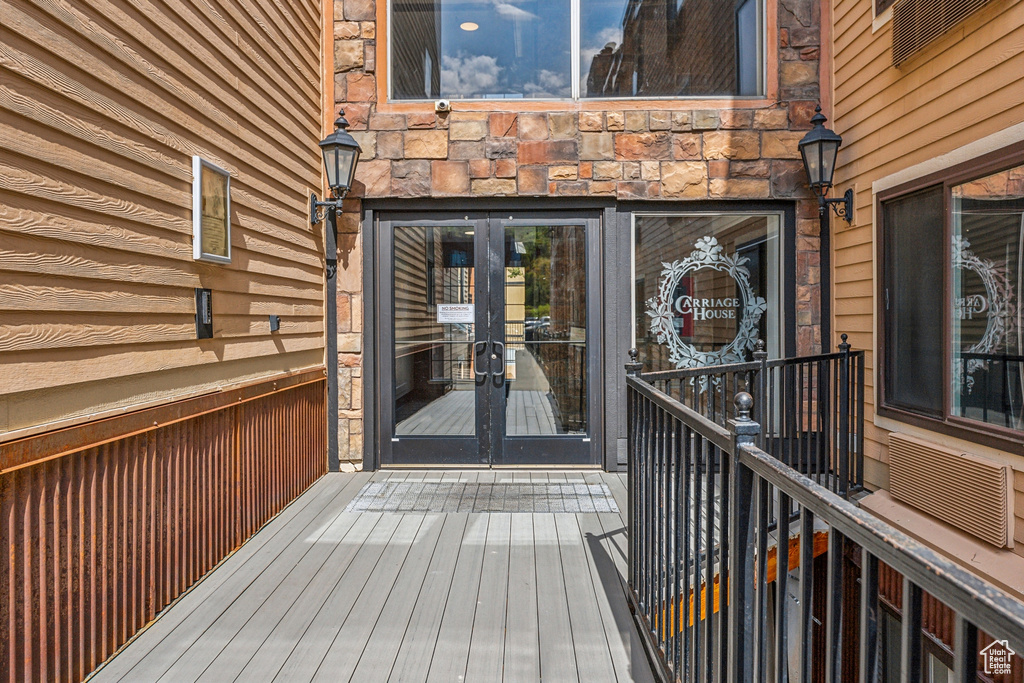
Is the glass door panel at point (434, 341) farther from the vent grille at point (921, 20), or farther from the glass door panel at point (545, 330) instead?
the vent grille at point (921, 20)

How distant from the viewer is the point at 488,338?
14.7 feet

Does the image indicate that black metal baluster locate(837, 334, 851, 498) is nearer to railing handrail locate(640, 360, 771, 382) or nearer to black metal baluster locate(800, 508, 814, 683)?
railing handrail locate(640, 360, 771, 382)

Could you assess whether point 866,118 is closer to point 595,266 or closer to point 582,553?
point 595,266

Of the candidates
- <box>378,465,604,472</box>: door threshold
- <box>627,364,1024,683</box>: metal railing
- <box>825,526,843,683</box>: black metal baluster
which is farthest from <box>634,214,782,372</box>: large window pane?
<box>825,526,843,683</box>: black metal baluster

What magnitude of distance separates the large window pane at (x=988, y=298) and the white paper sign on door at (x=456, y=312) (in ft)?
9.69

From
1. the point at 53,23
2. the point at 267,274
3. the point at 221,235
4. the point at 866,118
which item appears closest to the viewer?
the point at 53,23

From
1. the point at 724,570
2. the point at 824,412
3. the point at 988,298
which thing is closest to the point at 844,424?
the point at 824,412

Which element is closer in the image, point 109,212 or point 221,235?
point 109,212

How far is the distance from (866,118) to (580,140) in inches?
73.3

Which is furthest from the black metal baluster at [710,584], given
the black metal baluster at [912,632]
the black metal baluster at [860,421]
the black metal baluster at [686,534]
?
the black metal baluster at [860,421]

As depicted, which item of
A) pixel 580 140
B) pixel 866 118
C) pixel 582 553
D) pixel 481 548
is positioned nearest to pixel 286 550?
pixel 481 548

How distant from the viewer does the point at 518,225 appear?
4.46 m

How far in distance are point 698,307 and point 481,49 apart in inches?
99.2

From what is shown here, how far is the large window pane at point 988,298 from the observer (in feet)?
9.45
